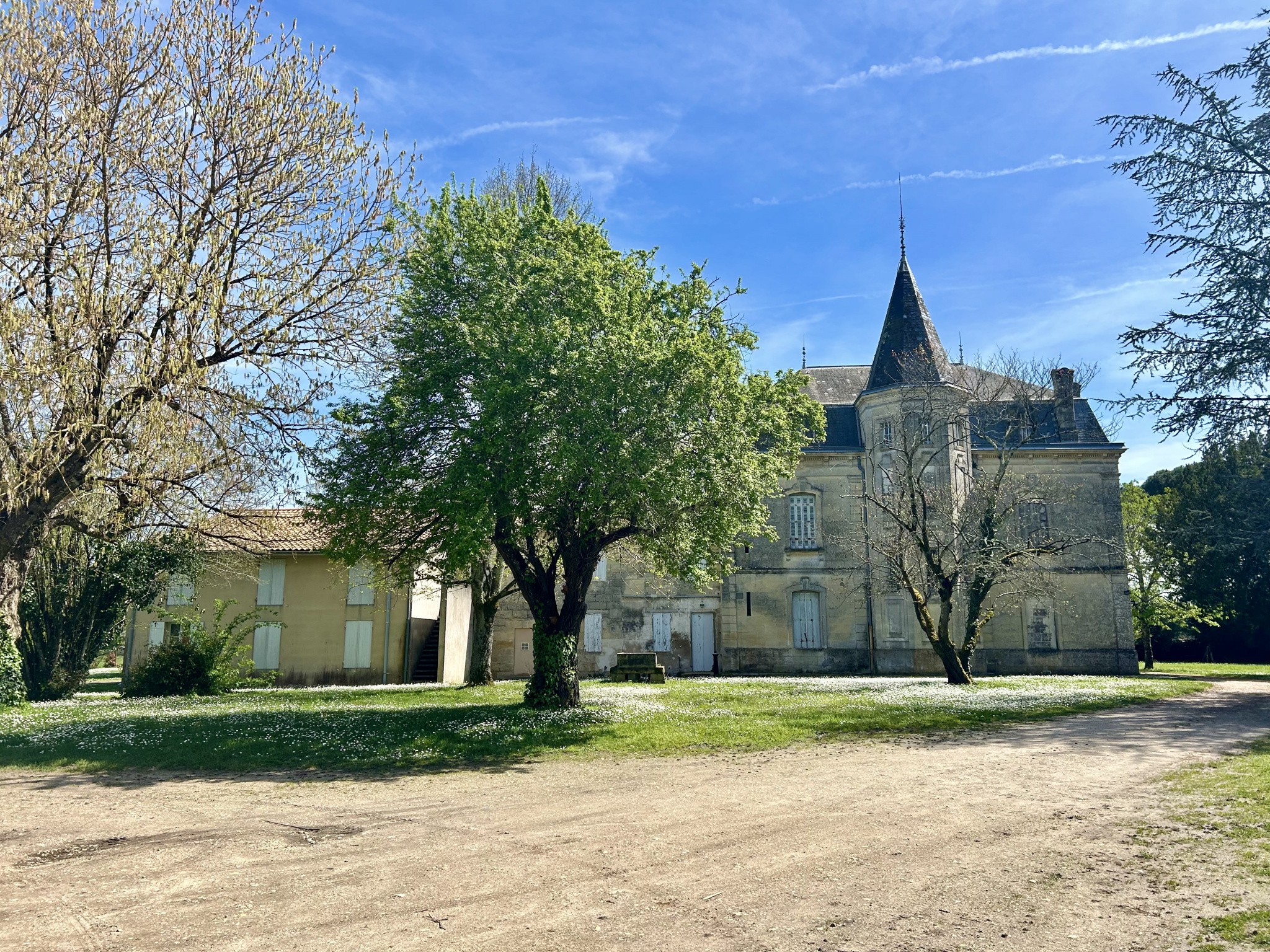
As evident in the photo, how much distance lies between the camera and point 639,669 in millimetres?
24047

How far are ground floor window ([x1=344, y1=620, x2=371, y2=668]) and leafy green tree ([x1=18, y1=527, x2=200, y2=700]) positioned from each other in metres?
5.90

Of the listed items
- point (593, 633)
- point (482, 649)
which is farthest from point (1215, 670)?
point (482, 649)

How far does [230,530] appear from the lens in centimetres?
1756

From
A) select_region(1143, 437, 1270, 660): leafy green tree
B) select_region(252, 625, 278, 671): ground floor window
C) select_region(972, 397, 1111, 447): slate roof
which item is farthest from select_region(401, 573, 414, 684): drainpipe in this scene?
select_region(1143, 437, 1270, 660): leafy green tree

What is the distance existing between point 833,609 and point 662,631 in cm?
604

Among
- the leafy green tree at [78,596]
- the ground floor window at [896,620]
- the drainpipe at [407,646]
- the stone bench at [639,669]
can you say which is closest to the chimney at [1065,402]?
the ground floor window at [896,620]

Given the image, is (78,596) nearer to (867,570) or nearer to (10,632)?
(10,632)

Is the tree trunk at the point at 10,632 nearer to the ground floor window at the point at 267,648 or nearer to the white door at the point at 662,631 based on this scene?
the ground floor window at the point at 267,648

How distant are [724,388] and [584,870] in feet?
30.3

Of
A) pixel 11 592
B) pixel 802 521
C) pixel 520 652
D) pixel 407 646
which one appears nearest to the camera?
pixel 11 592

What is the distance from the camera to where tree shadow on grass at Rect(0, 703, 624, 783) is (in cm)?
1086

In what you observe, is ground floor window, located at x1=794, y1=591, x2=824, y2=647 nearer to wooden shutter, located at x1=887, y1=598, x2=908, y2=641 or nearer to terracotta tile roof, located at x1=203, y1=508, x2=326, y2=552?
wooden shutter, located at x1=887, y1=598, x2=908, y2=641

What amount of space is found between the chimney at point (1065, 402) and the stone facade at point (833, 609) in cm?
77

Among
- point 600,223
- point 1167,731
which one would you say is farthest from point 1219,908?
point 600,223
